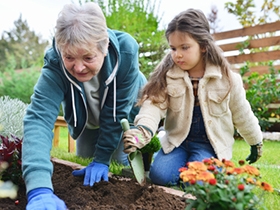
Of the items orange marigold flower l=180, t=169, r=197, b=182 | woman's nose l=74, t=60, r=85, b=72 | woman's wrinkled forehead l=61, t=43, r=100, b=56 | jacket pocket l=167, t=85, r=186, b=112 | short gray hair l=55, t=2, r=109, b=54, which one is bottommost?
orange marigold flower l=180, t=169, r=197, b=182

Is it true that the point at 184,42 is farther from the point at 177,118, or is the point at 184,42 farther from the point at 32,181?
the point at 32,181

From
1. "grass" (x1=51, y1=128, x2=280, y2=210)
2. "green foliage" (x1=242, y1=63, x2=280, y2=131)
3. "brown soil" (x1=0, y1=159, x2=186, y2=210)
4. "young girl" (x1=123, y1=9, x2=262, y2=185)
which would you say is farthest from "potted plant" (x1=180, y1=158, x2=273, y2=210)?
"green foliage" (x1=242, y1=63, x2=280, y2=131)

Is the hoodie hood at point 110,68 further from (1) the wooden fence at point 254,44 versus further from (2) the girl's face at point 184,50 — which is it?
(1) the wooden fence at point 254,44

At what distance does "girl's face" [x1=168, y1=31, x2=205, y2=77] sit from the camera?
1.92 meters

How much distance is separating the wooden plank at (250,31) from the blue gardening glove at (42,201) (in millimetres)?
5122

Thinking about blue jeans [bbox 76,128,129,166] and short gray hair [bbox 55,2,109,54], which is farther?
blue jeans [bbox 76,128,129,166]

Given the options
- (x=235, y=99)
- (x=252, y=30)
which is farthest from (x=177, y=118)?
(x=252, y=30)

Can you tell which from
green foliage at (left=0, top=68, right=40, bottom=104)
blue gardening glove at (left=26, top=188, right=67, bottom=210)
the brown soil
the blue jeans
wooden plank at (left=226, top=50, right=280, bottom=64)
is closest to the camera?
blue gardening glove at (left=26, top=188, right=67, bottom=210)

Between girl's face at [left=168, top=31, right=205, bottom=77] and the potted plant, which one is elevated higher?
girl's face at [left=168, top=31, right=205, bottom=77]

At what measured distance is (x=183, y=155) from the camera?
2201mm

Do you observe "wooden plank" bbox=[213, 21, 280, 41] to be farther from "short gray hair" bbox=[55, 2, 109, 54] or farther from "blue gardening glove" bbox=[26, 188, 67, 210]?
"blue gardening glove" bbox=[26, 188, 67, 210]

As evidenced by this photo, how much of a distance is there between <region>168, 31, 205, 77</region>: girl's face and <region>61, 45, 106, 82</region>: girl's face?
1.52ft

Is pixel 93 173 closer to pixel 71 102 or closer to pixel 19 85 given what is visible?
pixel 71 102

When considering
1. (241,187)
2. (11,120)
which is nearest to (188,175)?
(241,187)
